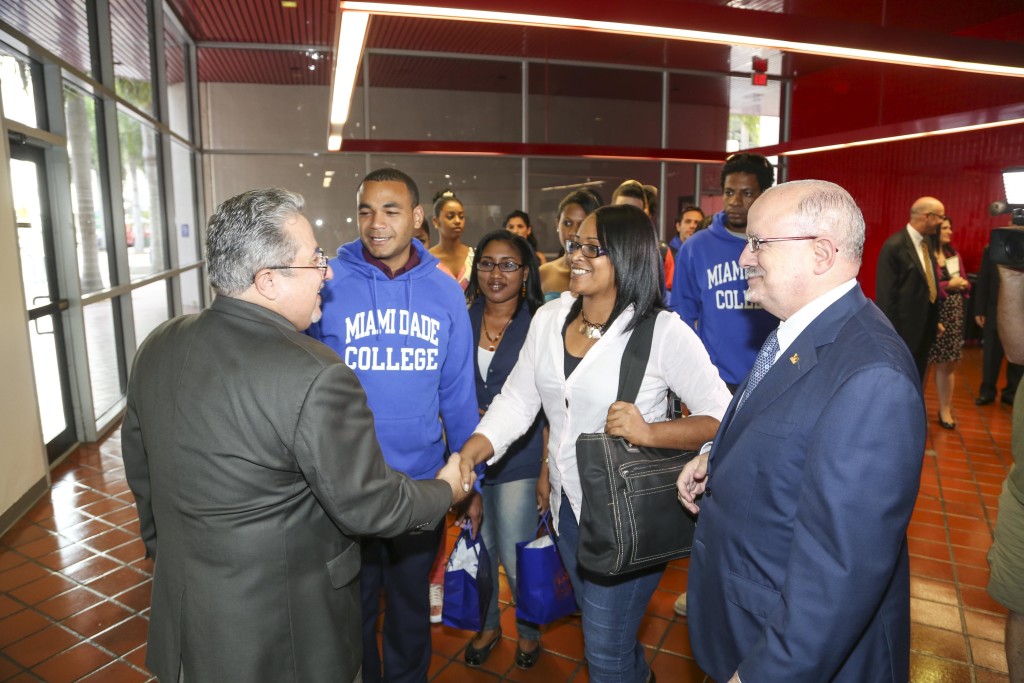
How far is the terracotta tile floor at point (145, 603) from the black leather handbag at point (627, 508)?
43.3 inches

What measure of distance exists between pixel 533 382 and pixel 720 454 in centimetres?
83

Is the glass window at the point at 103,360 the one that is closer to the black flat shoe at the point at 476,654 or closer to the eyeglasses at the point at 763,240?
the black flat shoe at the point at 476,654

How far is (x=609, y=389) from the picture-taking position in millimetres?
1812

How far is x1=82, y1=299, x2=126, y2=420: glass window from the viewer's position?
605 cm

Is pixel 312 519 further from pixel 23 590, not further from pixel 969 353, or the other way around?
pixel 969 353

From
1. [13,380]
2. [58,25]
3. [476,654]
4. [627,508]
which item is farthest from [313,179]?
[627,508]

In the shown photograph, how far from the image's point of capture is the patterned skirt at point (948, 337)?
17.6 ft

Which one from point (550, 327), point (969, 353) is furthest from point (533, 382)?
point (969, 353)

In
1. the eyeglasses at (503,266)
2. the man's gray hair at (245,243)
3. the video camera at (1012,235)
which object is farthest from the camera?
the eyeglasses at (503,266)

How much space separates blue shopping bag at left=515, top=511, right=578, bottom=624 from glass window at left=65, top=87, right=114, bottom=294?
4999mm

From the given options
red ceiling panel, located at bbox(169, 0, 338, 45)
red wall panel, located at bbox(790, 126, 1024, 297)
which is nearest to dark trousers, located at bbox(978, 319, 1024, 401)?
red wall panel, located at bbox(790, 126, 1024, 297)

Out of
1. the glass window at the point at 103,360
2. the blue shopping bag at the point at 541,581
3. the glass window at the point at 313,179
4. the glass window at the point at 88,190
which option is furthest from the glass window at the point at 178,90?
the blue shopping bag at the point at 541,581

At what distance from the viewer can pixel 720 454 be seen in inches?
54.2

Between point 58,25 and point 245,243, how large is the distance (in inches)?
199
